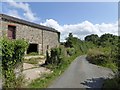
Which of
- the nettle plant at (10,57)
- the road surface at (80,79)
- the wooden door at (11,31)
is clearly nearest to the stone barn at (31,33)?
the wooden door at (11,31)

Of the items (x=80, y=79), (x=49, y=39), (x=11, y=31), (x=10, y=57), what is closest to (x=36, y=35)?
(x=49, y=39)

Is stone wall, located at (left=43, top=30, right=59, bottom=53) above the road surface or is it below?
above

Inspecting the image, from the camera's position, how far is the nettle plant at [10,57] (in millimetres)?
7898

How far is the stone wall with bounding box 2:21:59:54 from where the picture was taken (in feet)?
90.7

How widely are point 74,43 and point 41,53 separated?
21.8 meters

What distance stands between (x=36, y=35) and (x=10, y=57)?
24.3 m

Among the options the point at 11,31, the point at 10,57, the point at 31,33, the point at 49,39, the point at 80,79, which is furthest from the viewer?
the point at 49,39

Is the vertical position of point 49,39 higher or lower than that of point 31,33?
lower

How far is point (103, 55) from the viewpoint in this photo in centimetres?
2517

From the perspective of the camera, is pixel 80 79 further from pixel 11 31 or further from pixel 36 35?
pixel 36 35

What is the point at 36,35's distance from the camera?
106 ft

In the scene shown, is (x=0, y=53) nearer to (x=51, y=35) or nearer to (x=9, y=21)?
(x=9, y=21)

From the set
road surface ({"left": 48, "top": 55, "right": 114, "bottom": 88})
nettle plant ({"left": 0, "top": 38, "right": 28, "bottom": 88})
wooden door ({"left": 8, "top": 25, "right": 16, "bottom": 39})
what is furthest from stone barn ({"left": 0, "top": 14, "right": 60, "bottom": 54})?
nettle plant ({"left": 0, "top": 38, "right": 28, "bottom": 88})

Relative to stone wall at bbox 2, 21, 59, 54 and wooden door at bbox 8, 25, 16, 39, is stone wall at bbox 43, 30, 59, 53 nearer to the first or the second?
stone wall at bbox 2, 21, 59, 54
